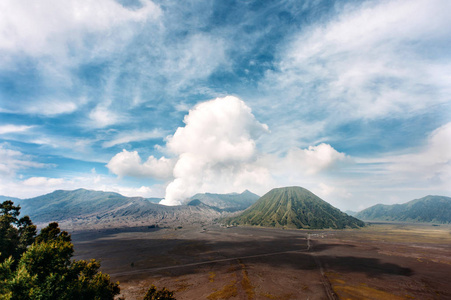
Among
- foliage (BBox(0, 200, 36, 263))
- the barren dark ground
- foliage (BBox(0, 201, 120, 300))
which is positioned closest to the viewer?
foliage (BBox(0, 201, 120, 300))

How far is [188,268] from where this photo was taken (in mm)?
92000

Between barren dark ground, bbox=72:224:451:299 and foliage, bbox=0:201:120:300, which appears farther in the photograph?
barren dark ground, bbox=72:224:451:299

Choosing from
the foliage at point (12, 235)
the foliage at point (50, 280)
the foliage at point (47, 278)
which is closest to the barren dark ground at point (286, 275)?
the foliage at point (12, 235)

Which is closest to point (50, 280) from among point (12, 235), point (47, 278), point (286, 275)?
point (47, 278)

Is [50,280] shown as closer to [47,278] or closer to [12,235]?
[47,278]

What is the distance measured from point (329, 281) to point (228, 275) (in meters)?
41.2

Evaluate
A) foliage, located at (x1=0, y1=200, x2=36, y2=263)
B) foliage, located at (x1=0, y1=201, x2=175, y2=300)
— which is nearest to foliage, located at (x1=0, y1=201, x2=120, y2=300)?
foliage, located at (x1=0, y1=201, x2=175, y2=300)

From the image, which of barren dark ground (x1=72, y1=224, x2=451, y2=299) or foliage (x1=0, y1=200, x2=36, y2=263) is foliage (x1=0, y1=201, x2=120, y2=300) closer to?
foliage (x1=0, y1=200, x2=36, y2=263)

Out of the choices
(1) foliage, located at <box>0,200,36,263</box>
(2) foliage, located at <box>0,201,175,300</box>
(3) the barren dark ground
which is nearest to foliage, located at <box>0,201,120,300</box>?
(2) foliage, located at <box>0,201,175,300</box>

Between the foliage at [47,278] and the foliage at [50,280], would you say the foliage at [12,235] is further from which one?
the foliage at [47,278]

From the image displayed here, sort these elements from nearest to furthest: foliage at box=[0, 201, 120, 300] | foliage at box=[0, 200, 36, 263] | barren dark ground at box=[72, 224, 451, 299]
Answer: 1. foliage at box=[0, 201, 120, 300]
2. foliage at box=[0, 200, 36, 263]
3. barren dark ground at box=[72, 224, 451, 299]

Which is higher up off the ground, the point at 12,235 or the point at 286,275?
the point at 12,235

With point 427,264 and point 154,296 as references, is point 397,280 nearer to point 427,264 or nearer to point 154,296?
point 427,264

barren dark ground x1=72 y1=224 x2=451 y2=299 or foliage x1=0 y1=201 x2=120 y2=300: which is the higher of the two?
foliage x1=0 y1=201 x2=120 y2=300
